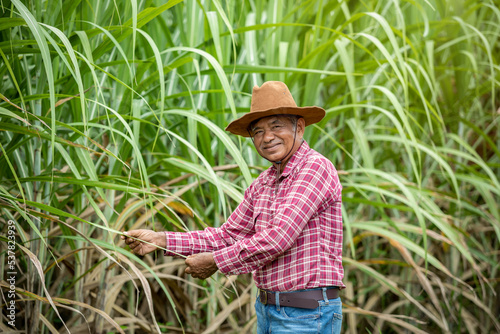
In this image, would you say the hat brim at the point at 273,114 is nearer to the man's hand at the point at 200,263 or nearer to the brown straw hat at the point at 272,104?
the brown straw hat at the point at 272,104

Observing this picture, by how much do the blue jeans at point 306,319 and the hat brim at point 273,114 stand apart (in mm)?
462

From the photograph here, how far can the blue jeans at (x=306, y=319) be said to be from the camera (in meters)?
1.28

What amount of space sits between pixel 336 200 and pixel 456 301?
1.56 meters

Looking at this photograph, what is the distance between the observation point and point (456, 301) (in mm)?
2555

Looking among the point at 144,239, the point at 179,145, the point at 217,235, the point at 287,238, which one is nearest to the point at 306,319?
the point at 287,238

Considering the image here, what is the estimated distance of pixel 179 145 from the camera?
1.99 metres

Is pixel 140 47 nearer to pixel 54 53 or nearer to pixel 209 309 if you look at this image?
pixel 54 53

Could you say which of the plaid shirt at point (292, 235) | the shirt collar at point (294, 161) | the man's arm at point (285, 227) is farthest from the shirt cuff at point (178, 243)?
the shirt collar at point (294, 161)

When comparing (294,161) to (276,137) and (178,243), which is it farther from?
(178,243)

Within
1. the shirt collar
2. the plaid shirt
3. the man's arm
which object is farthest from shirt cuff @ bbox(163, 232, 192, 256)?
the shirt collar

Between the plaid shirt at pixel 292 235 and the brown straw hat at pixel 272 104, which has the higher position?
the brown straw hat at pixel 272 104

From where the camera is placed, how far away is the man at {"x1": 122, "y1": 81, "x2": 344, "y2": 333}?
125cm

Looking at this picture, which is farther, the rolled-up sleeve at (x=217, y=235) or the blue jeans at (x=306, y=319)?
the rolled-up sleeve at (x=217, y=235)

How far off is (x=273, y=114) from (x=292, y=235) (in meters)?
0.31
